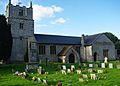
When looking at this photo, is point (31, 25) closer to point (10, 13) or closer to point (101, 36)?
point (10, 13)

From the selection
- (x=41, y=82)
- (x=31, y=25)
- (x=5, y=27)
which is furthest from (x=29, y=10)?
(x=41, y=82)

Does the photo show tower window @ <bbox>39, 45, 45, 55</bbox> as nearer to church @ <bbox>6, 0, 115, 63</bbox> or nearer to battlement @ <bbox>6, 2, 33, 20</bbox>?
church @ <bbox>6, 0, 115, 63</bbox>

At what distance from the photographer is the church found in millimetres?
45938

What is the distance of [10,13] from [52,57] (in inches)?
500

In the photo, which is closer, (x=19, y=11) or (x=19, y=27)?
(x=19, y=27)

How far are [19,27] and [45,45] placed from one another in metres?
6.60

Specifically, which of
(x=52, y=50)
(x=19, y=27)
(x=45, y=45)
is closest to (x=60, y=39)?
(x=52, y=50)

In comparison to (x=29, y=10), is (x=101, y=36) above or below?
below

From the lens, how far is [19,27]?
153 ft

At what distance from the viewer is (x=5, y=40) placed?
36.9m

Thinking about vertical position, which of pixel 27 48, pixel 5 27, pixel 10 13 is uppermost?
pixel 10 13

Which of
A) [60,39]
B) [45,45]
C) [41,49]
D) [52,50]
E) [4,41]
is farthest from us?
[60,39]

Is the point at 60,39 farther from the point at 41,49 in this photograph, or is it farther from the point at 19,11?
the point at 19,11

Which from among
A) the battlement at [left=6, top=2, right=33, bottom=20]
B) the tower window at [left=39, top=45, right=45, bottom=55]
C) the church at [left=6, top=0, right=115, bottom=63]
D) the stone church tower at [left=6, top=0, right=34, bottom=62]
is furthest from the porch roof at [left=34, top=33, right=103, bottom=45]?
the battlement at [left=6, top=2, right=33, bottom=20]
